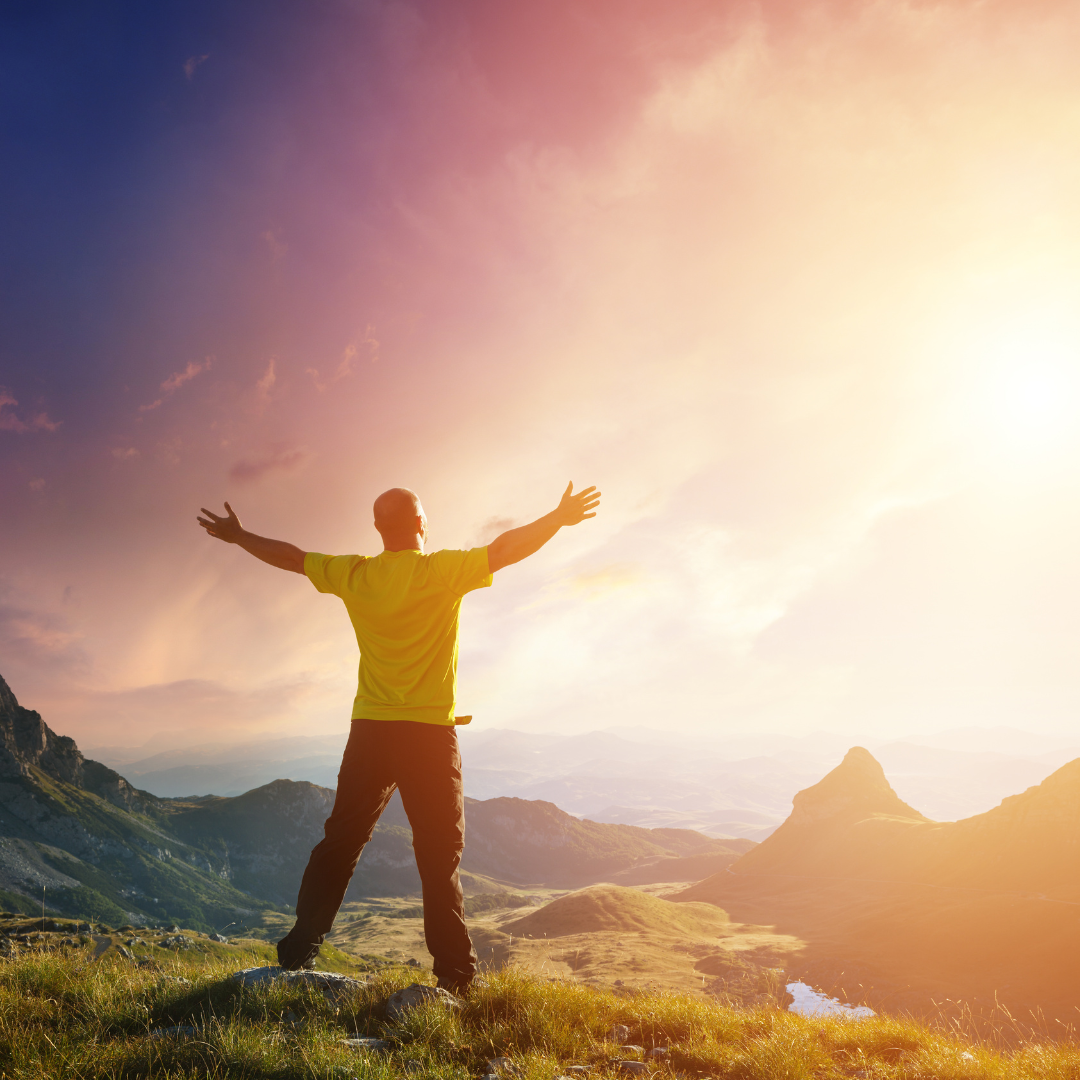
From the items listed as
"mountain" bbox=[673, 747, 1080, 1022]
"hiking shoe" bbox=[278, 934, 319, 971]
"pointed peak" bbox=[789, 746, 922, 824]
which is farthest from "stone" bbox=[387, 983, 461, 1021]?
"pointed peak" bbox=[789, 746, 922, 824]

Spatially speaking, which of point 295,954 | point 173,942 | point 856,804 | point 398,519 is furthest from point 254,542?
point 856,804

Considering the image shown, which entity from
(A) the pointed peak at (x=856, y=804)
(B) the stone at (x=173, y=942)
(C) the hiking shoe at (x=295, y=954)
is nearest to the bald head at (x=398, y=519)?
(C) the hiking shoe at (x=295, y=954)

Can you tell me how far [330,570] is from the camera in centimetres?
582

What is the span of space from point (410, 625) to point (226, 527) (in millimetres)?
2713

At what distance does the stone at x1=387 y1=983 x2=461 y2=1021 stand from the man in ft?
1.06

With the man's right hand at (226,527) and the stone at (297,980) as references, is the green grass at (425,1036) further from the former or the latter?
the man's right hand at (226,527)

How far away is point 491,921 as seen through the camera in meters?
166

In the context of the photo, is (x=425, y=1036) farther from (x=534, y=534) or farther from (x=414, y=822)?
(x=534, y=534)

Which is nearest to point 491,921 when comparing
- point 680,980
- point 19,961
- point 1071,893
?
point 680,980

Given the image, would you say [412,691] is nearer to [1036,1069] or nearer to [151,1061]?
[151,1061]

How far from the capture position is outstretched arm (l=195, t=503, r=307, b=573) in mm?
6098

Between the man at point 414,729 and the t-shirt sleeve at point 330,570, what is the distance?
3 cm

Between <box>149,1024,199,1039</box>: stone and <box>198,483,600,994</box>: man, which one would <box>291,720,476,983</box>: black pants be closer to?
<box>198,483,600,994</box>: man

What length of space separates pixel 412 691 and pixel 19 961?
5.46 meters
